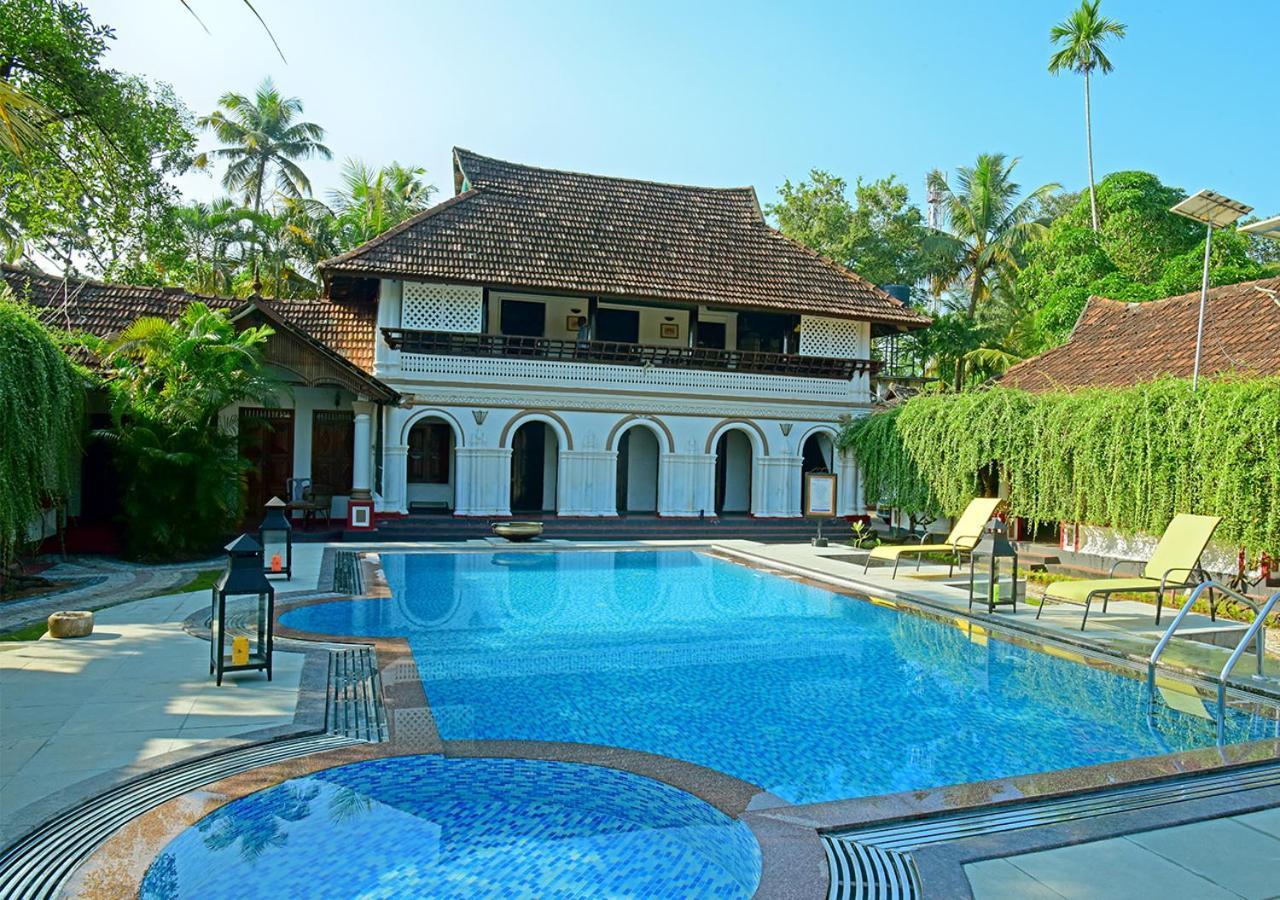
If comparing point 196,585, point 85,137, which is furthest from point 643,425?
point 85,137

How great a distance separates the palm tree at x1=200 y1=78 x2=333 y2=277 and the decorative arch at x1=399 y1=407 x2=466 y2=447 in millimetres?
20224

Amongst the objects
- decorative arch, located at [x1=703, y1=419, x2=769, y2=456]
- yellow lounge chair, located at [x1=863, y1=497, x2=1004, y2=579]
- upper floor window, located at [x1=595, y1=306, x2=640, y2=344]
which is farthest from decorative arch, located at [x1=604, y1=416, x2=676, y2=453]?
yellow lounge chair, located at [x1=863, y1=497, x2=1004, y2=579]

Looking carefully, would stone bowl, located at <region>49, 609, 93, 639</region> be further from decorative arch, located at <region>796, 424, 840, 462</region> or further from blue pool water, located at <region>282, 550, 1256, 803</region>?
decorative arch, located at <region>796, 424, 840, 462</region>

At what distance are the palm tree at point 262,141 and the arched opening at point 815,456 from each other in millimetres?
23340

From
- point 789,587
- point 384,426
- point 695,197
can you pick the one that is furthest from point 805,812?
point 695,197

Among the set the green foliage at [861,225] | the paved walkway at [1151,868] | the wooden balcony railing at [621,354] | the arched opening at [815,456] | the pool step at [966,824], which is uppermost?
the green foliage at [861,225]

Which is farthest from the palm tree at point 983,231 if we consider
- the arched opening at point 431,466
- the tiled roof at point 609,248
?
the arched opening at point 431,466

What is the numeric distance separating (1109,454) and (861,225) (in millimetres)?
21939

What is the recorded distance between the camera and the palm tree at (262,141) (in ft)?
115

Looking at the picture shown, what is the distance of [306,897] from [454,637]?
18.1 feet

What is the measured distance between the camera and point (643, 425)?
21469 mm

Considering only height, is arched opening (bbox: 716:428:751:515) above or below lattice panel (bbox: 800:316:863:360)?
below

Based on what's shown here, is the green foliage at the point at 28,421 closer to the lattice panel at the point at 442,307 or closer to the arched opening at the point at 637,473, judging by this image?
the lattice panel at the point at 442,307

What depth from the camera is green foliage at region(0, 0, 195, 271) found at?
11.4 metres
